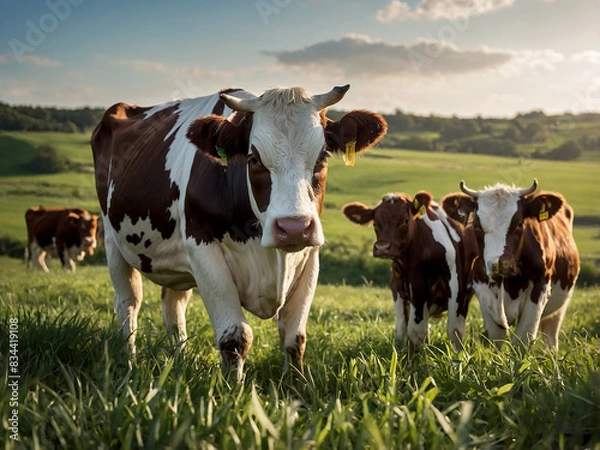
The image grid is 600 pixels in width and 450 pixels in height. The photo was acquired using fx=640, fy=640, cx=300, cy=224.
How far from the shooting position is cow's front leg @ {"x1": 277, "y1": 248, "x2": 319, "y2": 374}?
4840 millimetres

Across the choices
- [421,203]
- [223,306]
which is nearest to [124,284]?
[223,306]

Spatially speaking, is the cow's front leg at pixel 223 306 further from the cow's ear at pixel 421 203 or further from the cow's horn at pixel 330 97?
the cow's ear at pixel 421 203

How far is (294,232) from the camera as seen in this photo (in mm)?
3848

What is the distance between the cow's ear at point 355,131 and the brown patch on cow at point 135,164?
142cm

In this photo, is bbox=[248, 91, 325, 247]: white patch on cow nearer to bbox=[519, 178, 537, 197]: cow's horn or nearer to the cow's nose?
the cow's nose

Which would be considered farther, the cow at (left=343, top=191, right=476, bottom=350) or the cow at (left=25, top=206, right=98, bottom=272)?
the cow at (left=25, top=206, right=98, bottom=272)

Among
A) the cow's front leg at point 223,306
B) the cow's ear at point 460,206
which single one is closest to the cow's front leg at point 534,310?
the cow's ear at point 460,206

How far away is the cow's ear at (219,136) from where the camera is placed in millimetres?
4531

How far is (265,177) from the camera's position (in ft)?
13.9

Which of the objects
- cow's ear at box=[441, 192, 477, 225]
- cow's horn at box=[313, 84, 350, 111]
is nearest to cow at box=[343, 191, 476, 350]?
cow's ear at box=[441, 192, 477, 225]

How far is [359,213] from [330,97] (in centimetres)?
292

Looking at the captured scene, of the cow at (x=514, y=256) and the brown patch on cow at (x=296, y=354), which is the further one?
the cow at (x=514, y=256)

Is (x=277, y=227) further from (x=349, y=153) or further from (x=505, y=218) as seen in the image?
(x=505, y=218)

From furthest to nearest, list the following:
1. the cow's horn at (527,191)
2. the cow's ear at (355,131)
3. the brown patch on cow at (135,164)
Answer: the cow's horn at (527,191)
the brown patch on cow at (135,164)
the cow's ear at (355,131)
